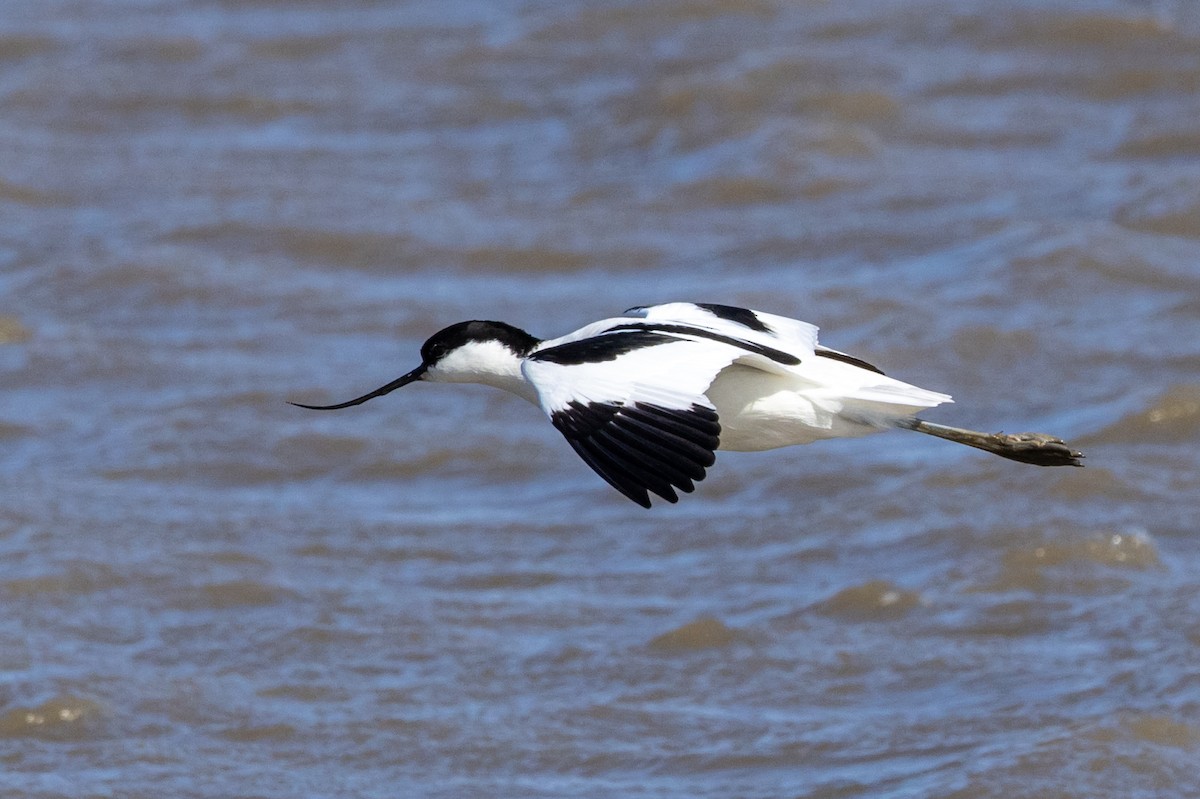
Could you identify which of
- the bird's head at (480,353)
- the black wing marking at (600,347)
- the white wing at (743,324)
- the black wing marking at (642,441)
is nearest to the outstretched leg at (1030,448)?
the white wing at (743,324)

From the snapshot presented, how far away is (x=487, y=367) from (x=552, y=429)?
3.34 m

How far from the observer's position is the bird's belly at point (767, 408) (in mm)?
5590

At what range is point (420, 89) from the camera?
→ 45.4 feet

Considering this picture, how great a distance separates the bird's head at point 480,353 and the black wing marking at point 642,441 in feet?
2.39

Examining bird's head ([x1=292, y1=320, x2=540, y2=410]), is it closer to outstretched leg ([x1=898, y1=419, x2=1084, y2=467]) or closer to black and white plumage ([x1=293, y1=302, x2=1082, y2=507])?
black and white plumage ([x1=293, y1=302, x2=1082, y2=507])

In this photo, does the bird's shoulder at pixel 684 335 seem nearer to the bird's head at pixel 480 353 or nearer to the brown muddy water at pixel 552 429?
the bird's head at pixel 480 353

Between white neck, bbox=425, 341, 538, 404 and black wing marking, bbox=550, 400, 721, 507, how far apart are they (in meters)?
0.66

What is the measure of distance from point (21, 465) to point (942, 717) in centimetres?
415

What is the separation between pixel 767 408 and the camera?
5605 millimetres

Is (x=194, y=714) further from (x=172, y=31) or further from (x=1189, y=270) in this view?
(x=172, y=31)

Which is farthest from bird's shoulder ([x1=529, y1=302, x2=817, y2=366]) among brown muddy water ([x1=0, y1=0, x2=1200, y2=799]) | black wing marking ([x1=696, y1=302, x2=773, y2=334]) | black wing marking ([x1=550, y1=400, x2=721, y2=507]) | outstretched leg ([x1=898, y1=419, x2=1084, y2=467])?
brown muddy water ([x1=0, y1=0, x2=1200, y2=799])

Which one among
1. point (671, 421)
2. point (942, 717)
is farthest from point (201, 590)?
point (671, 421)

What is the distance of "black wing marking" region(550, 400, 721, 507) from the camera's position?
15.5 feet

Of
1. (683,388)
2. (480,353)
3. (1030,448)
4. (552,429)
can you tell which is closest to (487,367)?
(480,353)
